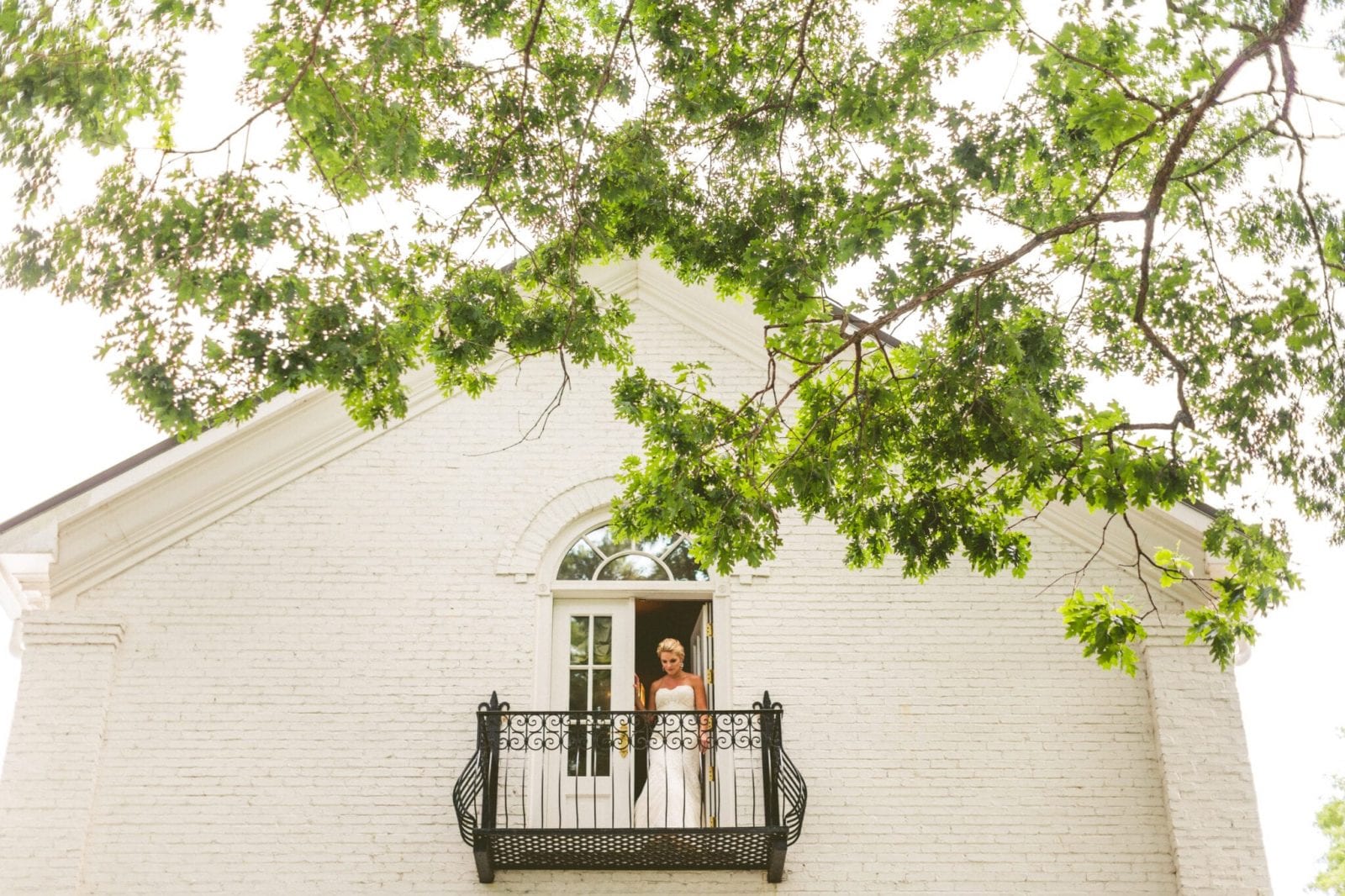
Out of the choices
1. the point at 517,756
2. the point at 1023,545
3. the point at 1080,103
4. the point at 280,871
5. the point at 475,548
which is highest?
the point at 1080,103

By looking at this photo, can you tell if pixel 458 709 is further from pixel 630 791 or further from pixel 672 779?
pixel 672 779

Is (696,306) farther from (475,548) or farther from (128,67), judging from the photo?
(128,67)

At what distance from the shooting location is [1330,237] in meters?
7.01

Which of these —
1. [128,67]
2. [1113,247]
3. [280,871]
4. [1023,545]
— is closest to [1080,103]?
[1113,247]

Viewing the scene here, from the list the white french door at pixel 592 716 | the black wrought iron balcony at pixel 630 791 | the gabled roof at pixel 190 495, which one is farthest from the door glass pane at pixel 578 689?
the gabled roof at pixel 190 495

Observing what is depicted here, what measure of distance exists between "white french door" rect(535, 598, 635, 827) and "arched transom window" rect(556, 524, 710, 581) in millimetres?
224

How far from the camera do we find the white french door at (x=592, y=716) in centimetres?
928

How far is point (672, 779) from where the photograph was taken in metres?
9.23

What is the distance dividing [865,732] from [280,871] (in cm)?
426

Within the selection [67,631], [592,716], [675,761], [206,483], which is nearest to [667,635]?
[675,761]

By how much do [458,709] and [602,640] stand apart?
1257mm

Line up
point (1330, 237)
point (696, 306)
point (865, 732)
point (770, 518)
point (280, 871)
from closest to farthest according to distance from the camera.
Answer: point (1330, 237) → point (770, 518) → point (280, 871) → point (865, 732) → point (696, 306)

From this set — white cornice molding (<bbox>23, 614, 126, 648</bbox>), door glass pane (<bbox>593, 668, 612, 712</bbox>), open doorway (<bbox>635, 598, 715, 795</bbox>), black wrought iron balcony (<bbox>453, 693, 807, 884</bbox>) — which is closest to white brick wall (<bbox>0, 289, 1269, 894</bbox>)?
white cornice molding (<bbox>23, 614, 126, 648</bbox>)

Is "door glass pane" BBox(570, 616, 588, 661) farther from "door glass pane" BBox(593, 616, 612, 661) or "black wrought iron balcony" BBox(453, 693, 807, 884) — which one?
"black wrought iron balcony" BBox(453, 693, 807, 884)
